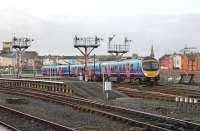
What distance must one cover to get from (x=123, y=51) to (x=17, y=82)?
3334 centimetres

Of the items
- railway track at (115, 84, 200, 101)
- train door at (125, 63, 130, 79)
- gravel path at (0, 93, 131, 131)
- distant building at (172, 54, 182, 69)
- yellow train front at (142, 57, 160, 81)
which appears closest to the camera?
gravel path at (0, 93, 131, 131)

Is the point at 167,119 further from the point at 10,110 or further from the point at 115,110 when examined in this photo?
the point at 10,110

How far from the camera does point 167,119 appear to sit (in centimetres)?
1673

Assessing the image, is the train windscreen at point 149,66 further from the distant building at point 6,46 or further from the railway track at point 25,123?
the distant building at point 6,46

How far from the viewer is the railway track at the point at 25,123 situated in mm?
16028

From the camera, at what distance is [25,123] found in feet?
58.7

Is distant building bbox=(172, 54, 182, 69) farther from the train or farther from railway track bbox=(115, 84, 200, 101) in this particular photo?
railway track bbox=(115, 84, 200, 101)

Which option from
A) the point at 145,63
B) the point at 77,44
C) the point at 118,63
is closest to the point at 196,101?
the point at 145,63

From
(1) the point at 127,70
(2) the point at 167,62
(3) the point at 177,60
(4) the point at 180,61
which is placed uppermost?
(3) the point at 177,60

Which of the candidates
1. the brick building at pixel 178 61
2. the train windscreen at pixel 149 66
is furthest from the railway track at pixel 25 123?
the brick building at pixel 178 61

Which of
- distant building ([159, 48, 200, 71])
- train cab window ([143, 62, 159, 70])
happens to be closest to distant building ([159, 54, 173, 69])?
distant building ([159, 48, 200, 71])

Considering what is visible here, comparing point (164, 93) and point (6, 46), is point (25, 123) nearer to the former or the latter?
point (164, 93)

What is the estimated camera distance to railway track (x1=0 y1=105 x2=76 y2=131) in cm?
1603

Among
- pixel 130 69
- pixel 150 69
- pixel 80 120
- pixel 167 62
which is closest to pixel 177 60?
pixel 167 62
